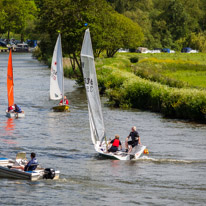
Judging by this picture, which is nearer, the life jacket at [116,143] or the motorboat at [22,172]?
the motorboat at [22,172]

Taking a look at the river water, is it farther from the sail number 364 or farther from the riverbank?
the sail number 364

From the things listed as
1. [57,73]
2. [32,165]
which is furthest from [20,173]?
[57,73]

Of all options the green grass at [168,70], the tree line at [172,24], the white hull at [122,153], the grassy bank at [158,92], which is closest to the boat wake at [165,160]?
the white hull at [122,153]

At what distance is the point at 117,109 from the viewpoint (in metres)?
60.8

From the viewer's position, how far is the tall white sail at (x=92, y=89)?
33375 mm

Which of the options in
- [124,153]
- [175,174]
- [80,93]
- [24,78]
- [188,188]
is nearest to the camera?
[188,188]

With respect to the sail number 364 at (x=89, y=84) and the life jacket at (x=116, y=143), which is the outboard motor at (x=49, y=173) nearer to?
the life jacket at (x=116, y=143)

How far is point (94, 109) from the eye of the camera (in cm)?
3478

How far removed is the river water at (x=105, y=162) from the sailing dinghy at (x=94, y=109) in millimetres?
672

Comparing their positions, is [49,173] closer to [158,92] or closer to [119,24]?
[158,92]

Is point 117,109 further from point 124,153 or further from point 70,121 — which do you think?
point 124,153

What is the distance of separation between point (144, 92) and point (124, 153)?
26.0 metres

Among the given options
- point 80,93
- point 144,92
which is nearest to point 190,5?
point 80,93

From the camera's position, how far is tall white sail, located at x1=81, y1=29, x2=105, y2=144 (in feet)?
109
